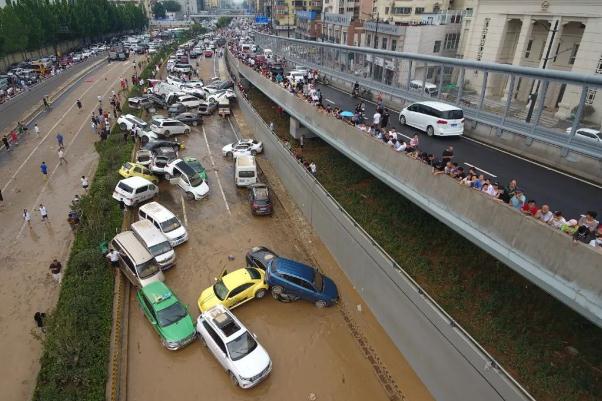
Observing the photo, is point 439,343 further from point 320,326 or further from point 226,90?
point 226,90

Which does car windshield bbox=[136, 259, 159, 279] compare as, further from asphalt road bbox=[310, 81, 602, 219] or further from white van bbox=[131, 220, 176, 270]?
asphalt road bbox=[310, 81, 602, 219]

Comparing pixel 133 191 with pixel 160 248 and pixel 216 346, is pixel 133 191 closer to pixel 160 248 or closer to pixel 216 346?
pixel 160 248

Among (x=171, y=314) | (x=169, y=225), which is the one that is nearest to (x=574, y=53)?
(x=169, y=225)

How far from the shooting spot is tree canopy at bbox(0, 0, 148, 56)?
60.3 metres

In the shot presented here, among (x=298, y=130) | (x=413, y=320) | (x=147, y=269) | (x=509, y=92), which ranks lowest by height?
(x=147, y=269)

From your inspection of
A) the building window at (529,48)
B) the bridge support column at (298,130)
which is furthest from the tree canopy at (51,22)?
the building window at (529,48)

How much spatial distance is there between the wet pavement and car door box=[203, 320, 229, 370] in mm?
5599

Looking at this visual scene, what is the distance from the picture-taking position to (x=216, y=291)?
1489 centimetres

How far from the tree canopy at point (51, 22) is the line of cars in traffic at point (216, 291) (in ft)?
197

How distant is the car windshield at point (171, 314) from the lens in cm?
1347

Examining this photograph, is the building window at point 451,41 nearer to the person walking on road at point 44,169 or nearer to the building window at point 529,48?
the building window at point 529,48

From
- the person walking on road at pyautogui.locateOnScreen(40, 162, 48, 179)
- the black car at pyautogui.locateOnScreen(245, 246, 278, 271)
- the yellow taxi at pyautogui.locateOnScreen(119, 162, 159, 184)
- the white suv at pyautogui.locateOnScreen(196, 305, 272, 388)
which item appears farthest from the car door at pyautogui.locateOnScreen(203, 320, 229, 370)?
the person walking on road at pyautogui.locateOnScreen(40, 162, 48, 179)

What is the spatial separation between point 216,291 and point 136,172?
44.1 feet

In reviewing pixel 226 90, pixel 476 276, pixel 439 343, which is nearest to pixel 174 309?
pixel 439 343
